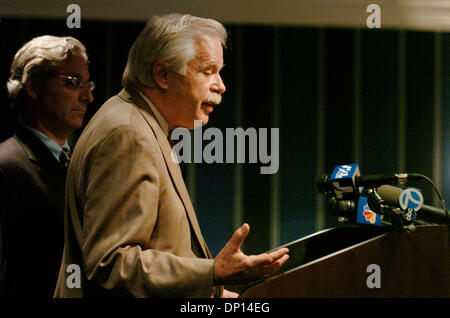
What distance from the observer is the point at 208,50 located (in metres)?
1.14

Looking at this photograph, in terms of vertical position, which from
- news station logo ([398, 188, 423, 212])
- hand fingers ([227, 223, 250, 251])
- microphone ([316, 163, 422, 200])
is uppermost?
microphone ([316, 163, 422, 200])

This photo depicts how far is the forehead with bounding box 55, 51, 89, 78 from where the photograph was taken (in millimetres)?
1502

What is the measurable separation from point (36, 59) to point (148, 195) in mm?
843

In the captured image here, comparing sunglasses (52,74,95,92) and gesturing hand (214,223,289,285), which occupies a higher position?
sunglasses (52,74,95,92)

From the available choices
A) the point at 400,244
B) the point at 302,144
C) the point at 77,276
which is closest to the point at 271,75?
the point at 302,144

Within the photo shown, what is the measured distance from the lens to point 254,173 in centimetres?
206

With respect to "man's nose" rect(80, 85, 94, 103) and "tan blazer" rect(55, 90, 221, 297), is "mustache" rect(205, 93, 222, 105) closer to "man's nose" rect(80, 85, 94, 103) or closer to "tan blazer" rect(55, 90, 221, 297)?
"tan blazer" rect(55, 90, 221, 297)

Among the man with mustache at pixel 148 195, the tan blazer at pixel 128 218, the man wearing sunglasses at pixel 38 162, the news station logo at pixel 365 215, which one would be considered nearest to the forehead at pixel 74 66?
the man wearing sunglasses at pixel 38 162

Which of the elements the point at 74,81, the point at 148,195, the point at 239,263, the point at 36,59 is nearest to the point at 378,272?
the point at 239,263

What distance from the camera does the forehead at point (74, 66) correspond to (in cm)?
150

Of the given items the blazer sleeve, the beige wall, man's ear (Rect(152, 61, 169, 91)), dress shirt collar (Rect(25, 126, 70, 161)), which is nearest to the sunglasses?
dress shirt collar (Rect(25, 126, 70, 161))

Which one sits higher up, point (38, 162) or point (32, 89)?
point (32, 89)

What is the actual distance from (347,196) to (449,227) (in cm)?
27

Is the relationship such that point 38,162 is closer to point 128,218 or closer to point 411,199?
point 128,218
